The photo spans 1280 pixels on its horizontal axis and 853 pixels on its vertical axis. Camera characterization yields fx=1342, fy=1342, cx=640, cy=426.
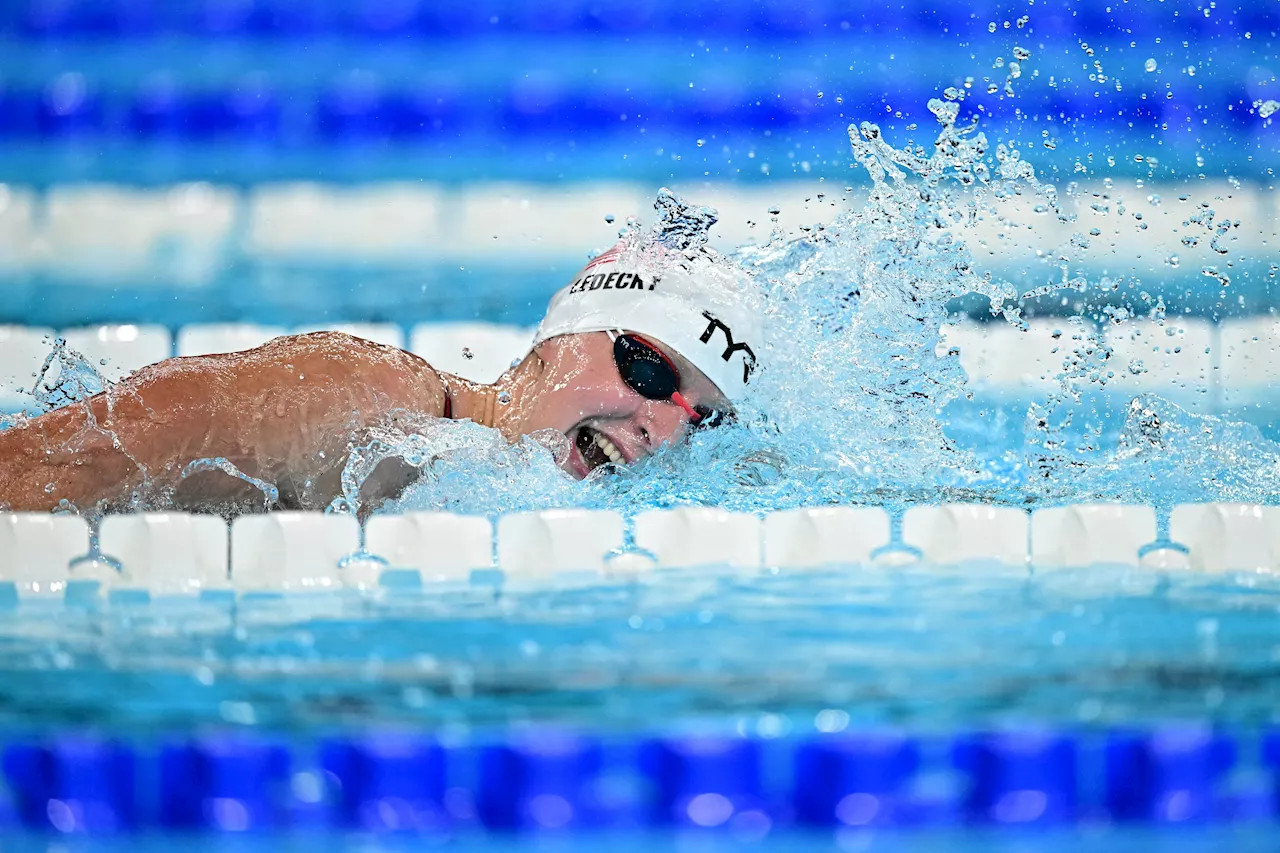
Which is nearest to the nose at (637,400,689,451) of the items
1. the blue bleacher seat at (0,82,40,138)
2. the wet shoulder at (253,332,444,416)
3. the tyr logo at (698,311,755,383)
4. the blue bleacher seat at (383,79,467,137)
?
the tyr logo at (698,311,755,383)

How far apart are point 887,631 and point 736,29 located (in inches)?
141

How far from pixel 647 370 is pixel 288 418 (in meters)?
0.63

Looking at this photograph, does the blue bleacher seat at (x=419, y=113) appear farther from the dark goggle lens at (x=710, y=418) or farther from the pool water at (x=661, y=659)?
the pool water at (x=661, y=659)

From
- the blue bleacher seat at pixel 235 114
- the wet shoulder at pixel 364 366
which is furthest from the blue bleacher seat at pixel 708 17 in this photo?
the wet shoulder at pixel 364 366

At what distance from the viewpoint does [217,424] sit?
2.01m

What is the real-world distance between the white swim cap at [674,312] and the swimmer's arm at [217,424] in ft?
1.25

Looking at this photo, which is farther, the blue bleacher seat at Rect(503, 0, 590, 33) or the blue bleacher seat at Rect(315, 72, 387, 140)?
the blue bleacher seat at Rect(503, 0, 590, 33)

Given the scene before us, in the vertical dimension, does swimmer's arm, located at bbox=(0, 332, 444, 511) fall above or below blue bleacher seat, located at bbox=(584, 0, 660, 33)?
below

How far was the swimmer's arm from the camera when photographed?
1972 mm

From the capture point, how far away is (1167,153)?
4.39 m

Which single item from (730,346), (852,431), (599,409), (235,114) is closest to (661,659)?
(599,409)

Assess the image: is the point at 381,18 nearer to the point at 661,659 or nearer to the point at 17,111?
the point at 17,111

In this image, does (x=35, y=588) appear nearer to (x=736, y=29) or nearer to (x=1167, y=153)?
(x=736, y=29)

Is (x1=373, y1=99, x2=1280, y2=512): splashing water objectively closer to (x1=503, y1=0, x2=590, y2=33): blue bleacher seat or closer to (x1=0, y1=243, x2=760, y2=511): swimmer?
(x1=0, y1=243, x2=760, y2=511): swimmer
